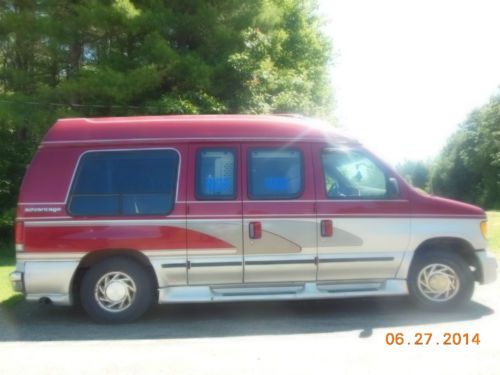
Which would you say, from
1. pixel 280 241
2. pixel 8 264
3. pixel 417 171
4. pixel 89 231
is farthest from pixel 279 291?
pixel 417 171

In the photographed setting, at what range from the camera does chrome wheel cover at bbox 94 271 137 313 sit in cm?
→ 671

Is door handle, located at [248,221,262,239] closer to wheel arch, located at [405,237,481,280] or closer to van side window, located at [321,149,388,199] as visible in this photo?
van side window, located at [321,149,388,199]

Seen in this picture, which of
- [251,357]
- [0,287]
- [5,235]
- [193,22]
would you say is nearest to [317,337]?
[251,357]

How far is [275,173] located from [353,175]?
0.97 m

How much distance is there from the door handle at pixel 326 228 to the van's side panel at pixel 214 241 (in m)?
0.98

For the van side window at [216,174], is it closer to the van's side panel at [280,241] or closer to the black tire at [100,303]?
the van's side panel at [280,241]

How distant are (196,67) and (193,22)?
1531 millimetres

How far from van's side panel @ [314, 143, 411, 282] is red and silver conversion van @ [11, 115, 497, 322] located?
1cm

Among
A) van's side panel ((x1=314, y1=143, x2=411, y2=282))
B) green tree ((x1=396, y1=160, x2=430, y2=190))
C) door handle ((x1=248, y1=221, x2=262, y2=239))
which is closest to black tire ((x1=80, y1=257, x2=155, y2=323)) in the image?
door handle ((x1=248, y1=221, x2=262, y2=239))

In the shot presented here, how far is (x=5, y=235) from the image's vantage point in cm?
1569

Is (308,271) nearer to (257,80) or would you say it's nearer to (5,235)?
(257,80)

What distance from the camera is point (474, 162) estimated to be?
229 feet

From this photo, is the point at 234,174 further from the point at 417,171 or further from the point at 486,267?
the point at 417,171

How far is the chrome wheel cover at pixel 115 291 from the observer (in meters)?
6.71
